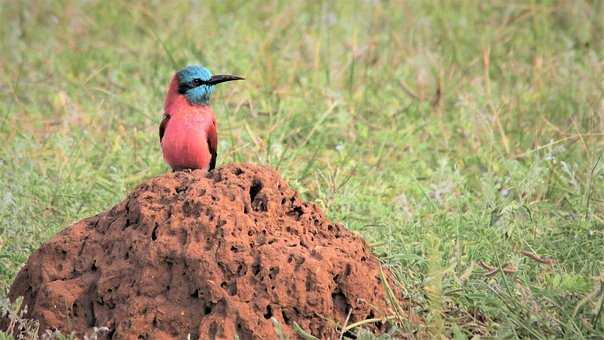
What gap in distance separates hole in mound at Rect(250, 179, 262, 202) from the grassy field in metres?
0.75

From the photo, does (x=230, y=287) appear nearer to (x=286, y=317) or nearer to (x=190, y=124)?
(x=286, y=317)

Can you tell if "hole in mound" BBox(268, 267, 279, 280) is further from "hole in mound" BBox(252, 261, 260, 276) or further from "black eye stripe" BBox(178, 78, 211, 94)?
"black eye stripe" BBox(178, 78, 211, 94)

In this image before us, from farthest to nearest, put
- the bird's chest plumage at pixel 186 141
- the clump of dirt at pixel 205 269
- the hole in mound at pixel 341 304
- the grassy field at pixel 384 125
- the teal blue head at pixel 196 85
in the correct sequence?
the teal blue head at pixel 196 85
the bird's chest plumage at pixel 186 141
the grassy field at pixel 384 125
the hole in mound at pixel 341 304
the clump of dirt at pixel 205 269

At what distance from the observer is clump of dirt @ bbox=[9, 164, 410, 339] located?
12.8 ft

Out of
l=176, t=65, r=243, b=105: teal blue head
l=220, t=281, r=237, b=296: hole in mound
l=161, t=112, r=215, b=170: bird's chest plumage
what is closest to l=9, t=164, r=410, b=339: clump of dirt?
l=220, t=281, r=237, b=296: hole in mound

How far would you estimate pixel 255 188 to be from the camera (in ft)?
14.1

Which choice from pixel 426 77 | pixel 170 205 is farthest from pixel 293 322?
pixel 426 77

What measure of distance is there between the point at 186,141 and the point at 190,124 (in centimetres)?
12

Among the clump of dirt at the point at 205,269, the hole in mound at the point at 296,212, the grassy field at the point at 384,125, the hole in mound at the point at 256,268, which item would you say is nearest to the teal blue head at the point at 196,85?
the grassy field at the point at 384,125

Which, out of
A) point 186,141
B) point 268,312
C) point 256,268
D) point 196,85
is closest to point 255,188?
point 256,268

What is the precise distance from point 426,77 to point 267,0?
190 cm

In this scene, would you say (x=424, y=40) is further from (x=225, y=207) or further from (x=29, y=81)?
(x=225, y=207)

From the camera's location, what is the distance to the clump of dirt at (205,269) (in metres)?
3.90

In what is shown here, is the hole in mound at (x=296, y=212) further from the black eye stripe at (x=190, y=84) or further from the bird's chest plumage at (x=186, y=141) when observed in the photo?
the black eye stripe at (x=190, y=84)
